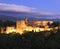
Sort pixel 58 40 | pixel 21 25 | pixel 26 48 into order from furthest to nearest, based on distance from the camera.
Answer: pixel 21 25 < pixel 58 40 < pixel 26 48

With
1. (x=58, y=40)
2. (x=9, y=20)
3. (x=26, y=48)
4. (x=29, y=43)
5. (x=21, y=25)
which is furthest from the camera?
(x=9, y=20)

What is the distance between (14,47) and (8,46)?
12.0 inches

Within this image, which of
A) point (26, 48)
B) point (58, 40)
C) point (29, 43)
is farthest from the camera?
point (58, 40)

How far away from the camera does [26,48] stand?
30.4 feet

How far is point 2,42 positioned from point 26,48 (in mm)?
1294

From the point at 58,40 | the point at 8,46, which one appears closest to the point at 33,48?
the point at 8,46

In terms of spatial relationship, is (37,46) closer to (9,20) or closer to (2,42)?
(2,42)

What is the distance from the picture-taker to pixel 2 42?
33.4 feet

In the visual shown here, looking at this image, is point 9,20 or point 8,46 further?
point 9,20

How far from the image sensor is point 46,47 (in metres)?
9.45

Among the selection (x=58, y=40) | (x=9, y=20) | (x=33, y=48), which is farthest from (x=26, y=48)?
(x=9, y=20)

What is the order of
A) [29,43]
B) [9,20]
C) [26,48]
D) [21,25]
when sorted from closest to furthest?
[26,48], [29,43], [21,25], [9,20]

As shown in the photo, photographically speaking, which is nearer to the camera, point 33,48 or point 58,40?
Result: point 33,48

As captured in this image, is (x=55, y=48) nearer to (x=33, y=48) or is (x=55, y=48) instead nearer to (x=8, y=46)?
(x=33, y=48)
